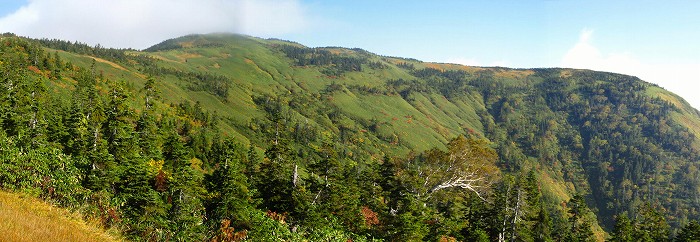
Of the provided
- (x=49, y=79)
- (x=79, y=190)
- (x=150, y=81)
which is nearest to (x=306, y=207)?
(x=79, y=190)

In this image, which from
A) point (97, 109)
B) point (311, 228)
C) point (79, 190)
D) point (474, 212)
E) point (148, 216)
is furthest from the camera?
point (474, 212)

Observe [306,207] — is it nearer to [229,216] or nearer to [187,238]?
[229,216]

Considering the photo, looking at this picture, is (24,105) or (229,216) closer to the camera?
(229,216)

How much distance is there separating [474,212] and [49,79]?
12716cm

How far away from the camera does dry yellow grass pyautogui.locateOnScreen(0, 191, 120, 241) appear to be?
10650mm

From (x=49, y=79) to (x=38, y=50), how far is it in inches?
1048

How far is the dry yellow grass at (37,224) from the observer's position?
1065cm

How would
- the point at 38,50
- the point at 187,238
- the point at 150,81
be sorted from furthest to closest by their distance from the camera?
the point at 38,50 < the point at 150,81 < the point at 187,238

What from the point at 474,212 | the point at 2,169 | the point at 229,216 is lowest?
the point at 474,212

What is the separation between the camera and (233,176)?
115 ft

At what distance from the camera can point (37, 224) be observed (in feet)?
39.8

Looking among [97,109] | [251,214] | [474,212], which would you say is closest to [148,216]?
[251,214]

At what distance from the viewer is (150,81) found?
83812mm

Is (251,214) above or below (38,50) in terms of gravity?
below
